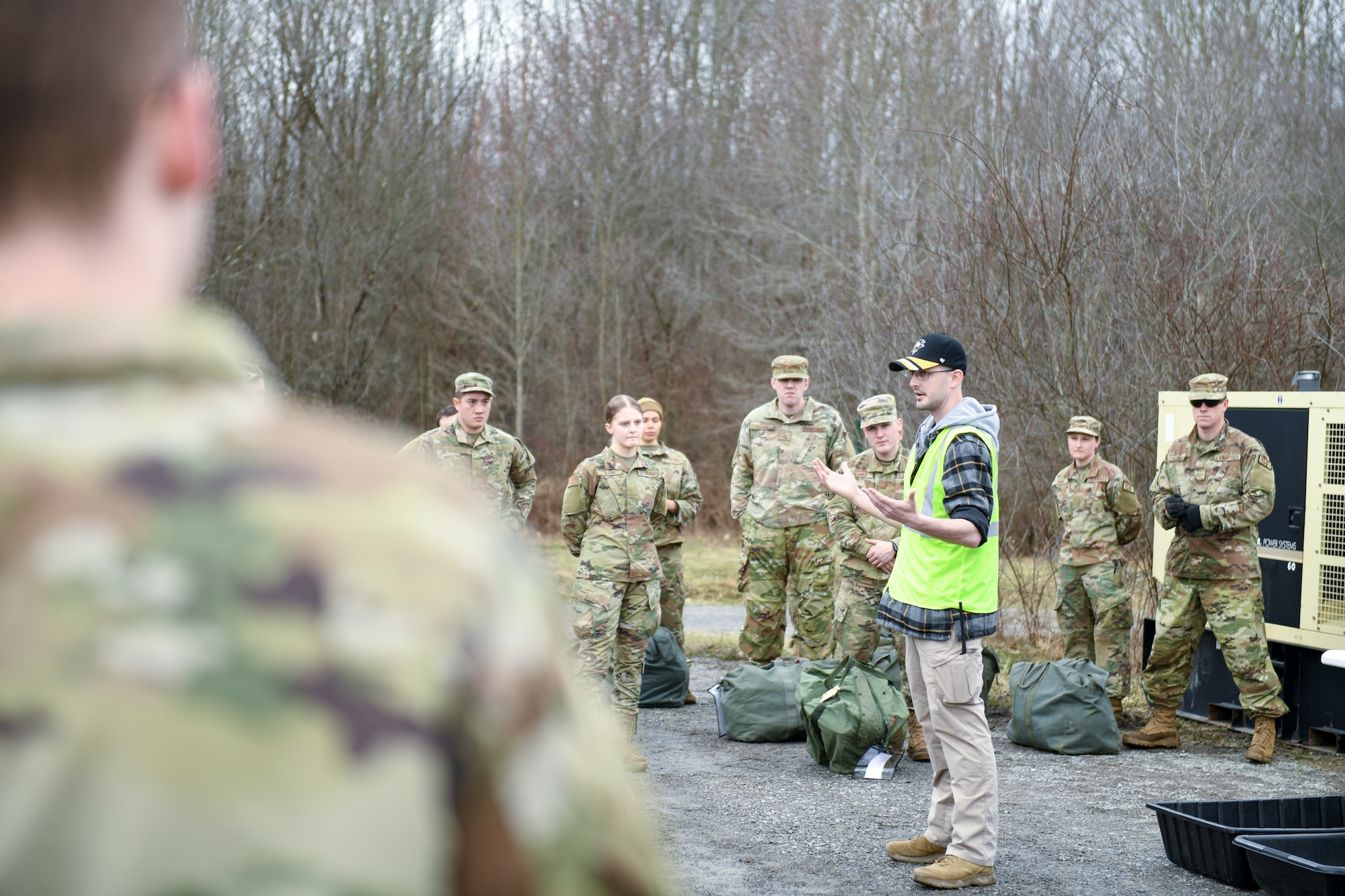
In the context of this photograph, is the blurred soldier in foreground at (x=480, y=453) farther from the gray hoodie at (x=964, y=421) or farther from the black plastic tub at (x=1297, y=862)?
the black plastic tub at (x=1297, y=862)

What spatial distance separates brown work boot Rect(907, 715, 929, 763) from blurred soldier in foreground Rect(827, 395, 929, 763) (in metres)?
0.44

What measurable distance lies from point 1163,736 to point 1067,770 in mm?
1008

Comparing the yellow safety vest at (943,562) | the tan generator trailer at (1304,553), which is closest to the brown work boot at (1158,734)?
the tan generator trailer at (1304,553)

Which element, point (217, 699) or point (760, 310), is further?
point (760, 310)

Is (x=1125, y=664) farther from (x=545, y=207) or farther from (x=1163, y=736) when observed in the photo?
(x=545, y=207)

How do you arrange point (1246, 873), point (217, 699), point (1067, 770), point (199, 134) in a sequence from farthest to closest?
point (1067, 770)
point (1246, 873)
point (199, 134)
point (217, 699)

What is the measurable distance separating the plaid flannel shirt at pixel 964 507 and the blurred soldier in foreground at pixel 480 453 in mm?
4146

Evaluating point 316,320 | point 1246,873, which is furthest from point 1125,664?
point 316,320

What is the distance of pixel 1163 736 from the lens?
795 cm

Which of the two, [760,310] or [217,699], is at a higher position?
[760,310]

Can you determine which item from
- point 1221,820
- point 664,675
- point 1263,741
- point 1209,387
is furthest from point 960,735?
point 664,675

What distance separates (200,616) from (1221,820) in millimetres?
5658

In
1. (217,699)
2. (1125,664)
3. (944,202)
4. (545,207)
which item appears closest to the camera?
(217,699)

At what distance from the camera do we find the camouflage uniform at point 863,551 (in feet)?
26.5
